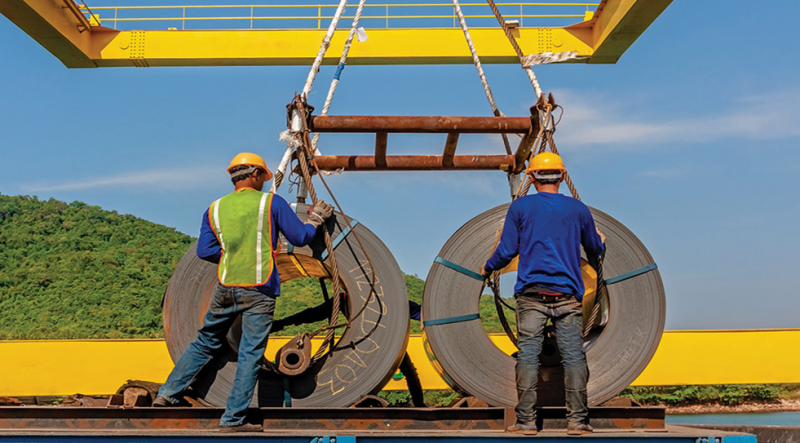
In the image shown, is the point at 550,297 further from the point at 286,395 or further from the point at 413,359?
the point at 413,359

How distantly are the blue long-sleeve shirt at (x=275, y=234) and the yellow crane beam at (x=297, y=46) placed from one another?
21.8 feet

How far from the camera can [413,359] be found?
9.34 metres

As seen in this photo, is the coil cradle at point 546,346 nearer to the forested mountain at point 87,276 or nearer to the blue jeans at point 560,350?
the blue jeans at point 560,350

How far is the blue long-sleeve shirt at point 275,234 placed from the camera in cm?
420

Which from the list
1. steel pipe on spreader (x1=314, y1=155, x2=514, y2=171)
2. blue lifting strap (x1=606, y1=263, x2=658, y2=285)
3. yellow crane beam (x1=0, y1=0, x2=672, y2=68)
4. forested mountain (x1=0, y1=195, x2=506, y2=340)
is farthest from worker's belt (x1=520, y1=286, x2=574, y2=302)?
forested mountain (x1=0, y1=195, x2=506, y2=340)

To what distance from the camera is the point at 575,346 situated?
3955 millimetres

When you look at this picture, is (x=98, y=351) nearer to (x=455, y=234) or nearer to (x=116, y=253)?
(x=455, y=234)

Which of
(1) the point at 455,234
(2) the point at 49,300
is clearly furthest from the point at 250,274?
(2) the point at 49,300

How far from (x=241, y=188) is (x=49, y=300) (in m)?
20.3

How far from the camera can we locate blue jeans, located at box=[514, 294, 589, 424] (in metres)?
3.89

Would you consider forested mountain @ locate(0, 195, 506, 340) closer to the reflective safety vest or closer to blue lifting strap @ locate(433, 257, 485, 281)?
blue lifting strap @ locate(433, 257, 485, 281)

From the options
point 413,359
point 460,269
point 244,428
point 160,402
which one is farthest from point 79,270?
point 244,428

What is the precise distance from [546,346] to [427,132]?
1.69 metres

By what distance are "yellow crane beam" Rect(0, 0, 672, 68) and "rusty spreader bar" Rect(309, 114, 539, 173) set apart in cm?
487
